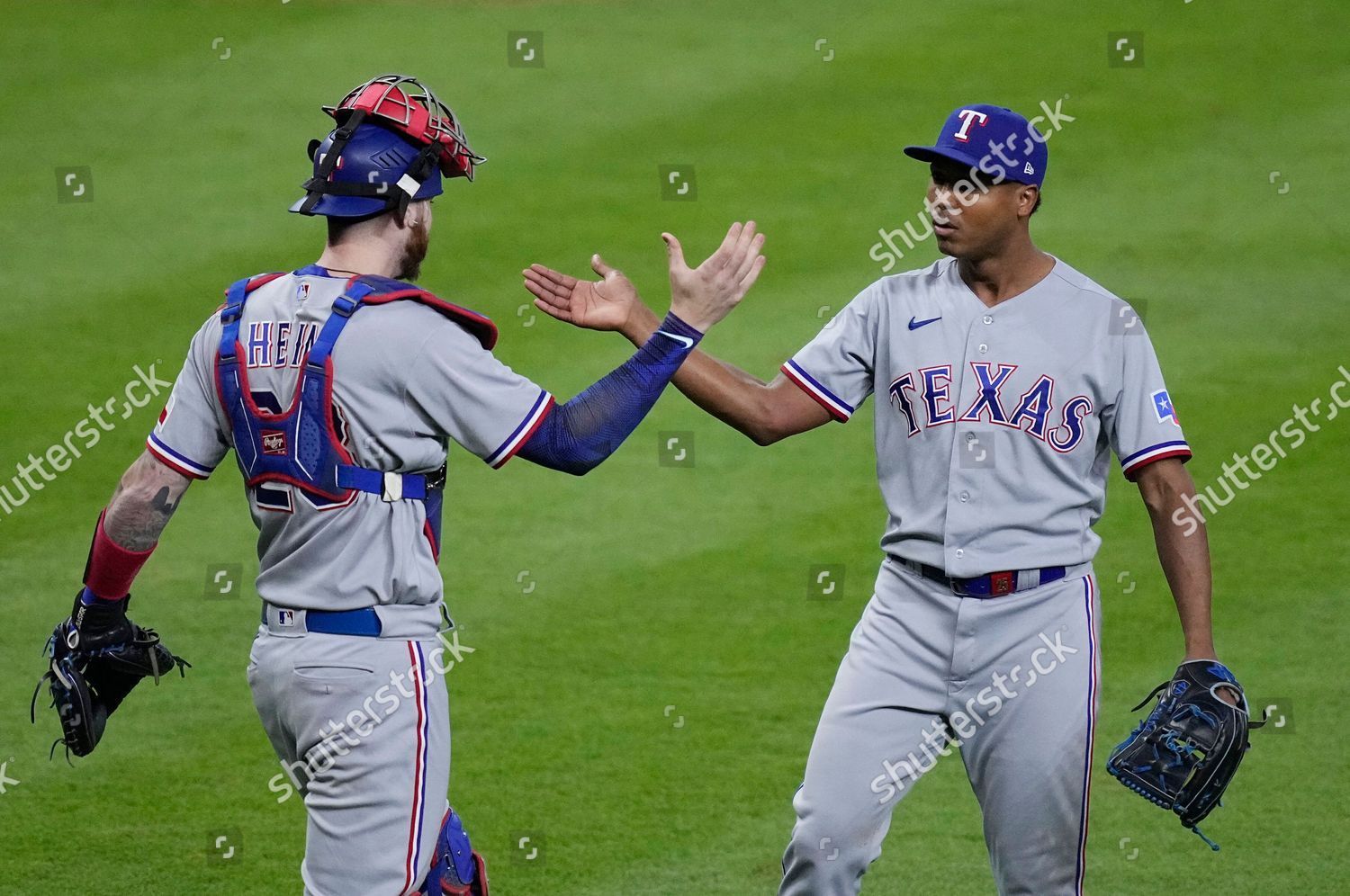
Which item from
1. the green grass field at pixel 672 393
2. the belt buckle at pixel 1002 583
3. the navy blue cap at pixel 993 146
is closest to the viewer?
the belt buckle at pixel 1002 583

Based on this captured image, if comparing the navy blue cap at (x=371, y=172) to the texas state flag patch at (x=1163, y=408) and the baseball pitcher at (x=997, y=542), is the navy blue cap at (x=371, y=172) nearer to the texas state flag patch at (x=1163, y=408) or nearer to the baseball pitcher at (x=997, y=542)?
the baseball pitcher at (x=997, y=542)

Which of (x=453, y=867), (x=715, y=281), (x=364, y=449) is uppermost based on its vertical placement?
(x=715, y=281)

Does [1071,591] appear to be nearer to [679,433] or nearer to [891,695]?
[891,695]

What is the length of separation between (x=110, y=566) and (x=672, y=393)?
17.7 ft

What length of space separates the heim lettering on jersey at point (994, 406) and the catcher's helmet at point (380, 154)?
4.21 feet

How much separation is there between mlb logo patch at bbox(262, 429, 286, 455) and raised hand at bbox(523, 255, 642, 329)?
2.58 feet

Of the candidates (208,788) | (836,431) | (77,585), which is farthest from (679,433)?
(208,788)

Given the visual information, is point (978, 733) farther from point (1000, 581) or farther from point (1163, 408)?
point (1163, 408)

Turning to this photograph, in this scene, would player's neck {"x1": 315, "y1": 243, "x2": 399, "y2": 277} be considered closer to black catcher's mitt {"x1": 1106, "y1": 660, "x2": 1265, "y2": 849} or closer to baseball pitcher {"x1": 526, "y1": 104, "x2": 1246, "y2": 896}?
baseball pitcher {"x1": 526, "y1": 104, "x2": 1246, "y2": 896}

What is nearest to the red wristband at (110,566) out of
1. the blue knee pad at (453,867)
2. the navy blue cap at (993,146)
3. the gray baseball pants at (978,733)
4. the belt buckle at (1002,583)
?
the blue knee pad at (453,867)

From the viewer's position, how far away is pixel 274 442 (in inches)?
142

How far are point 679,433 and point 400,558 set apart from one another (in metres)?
5.02

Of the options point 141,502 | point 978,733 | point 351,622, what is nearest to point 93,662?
point 141,502

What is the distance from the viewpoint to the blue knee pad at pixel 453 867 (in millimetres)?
3779
